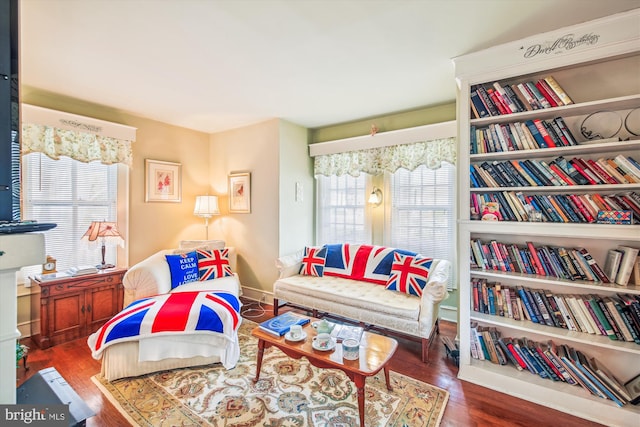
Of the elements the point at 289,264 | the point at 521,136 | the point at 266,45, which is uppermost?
the point at 266,45

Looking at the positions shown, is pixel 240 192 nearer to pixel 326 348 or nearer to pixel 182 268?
pixel 182 268

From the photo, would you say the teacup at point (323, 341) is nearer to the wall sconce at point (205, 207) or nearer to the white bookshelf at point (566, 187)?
the white bookshelf at point (566, 187)

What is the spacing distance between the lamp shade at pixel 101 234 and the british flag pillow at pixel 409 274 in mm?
3030

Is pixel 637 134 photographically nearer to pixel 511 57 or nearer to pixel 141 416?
pixel 511 57

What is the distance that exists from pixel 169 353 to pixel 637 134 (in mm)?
3687

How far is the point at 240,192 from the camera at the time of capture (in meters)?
4.12

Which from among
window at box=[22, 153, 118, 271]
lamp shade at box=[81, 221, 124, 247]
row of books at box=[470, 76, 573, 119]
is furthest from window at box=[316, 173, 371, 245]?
window at box=[22, 153, 118, 271]

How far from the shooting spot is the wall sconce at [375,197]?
12.0 feet

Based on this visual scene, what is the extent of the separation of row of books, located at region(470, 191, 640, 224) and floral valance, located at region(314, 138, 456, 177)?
1.02 metres

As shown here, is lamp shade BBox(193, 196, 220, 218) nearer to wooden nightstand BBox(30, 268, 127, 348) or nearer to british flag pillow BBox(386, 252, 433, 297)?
wooden nightstand BBox(30, 268, 127, 348)

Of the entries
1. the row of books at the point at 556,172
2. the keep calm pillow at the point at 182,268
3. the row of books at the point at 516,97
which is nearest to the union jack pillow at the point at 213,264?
the keep calm pillow at the point at 182,268

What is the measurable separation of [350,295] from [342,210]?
1461mm

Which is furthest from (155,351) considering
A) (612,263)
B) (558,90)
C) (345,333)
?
(558,90)

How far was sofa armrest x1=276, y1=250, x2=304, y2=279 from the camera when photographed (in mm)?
3484
